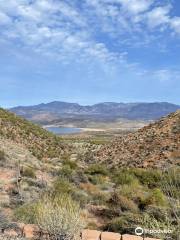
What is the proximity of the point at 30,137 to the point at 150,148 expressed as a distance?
479 inches

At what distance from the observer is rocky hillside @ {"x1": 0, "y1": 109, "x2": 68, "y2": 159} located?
35969 millimetres

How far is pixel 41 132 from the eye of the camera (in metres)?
43.8

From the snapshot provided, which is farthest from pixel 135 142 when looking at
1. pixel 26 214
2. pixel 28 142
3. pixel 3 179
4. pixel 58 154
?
pixel 26 214

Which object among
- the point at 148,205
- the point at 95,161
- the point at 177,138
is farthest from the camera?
the point at 95,161

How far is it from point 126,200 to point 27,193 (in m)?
3.30

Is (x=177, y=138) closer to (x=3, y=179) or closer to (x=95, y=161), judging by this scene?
(x=95, y=161)

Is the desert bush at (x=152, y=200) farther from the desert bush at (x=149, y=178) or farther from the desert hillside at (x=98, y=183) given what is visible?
the desert bush at (x=149, y=178)

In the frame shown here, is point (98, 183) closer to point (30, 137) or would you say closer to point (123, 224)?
point (123, 224)

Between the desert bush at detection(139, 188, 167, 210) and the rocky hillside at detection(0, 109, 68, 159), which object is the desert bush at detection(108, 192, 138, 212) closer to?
the desert bush at detection(139, 188, 167, 210)

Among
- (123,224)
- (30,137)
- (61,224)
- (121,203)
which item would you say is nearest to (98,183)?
(121,203)

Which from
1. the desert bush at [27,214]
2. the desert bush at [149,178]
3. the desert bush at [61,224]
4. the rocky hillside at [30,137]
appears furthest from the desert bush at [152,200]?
the rocky hillside at [30,137]

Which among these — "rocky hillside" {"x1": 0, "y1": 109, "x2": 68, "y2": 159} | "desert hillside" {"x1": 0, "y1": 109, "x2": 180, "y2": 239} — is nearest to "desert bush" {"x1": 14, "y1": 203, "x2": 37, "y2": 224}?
"desert hillside" {"x1": 0, "y1": 109, "x2": 180, "y2": 239}

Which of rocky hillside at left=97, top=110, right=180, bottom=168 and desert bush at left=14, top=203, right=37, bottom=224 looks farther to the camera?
rocky hillside at left=97, top=110, right=180, bottom=168

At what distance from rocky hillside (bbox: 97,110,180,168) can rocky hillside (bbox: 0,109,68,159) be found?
464cm
